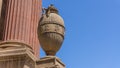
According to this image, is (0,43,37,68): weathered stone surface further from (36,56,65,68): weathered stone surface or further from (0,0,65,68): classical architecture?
(36,56,65,68): weathered stone surface

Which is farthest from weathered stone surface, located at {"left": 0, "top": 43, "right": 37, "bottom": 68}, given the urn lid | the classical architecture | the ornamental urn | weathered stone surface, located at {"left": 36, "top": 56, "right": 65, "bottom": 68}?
the urn lid

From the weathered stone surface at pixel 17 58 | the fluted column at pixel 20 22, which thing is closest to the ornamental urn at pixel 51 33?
the weathered stone surface at pixel 17 58

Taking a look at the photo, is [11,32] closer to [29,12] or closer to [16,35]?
[16,35]

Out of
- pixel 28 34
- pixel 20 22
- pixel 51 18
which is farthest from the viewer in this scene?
pixel 28 34

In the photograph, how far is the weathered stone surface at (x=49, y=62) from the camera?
43.2 feet

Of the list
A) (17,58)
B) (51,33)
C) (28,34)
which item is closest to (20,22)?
(28,34)

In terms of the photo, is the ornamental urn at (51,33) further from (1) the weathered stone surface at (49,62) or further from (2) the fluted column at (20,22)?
(2) the fluted column at (20,22)

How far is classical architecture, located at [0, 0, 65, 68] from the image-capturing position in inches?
544

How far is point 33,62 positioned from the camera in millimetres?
14141

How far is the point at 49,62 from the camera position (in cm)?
1333

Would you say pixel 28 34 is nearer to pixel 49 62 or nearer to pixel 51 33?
pixel 51 33

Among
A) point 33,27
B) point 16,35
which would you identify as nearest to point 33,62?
point 16,35

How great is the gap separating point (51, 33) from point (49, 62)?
1.33 meters

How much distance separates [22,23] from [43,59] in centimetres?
469
